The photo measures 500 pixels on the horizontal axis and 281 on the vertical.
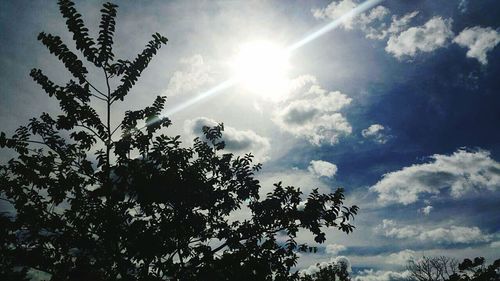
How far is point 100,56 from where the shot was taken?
6758 mm

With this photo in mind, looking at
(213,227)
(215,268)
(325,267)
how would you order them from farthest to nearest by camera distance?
1. (325,267)
2. (213,227)
3. (215,268)

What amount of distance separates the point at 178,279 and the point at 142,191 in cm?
216

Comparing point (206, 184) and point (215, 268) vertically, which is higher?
point (206, 184)

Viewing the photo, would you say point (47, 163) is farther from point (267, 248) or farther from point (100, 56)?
point (267, 248)

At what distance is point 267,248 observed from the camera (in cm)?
778

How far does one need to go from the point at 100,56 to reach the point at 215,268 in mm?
5366

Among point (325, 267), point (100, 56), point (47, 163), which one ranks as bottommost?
point (325, 267)

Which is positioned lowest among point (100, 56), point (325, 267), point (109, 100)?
point (325, 267)

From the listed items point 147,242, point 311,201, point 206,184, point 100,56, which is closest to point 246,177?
point 206,184

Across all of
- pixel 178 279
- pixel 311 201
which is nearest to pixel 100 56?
pixel 178 279


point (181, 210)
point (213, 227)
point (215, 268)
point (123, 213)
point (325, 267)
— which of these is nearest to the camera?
point (215, 268)

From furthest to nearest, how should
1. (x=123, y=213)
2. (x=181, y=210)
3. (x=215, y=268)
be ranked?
(x=181, y=210) < (x=123, y=213) < (x=215, y=268)

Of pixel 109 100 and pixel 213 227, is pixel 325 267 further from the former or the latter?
pixel 109 100

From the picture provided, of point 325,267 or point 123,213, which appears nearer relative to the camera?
point 123,213
